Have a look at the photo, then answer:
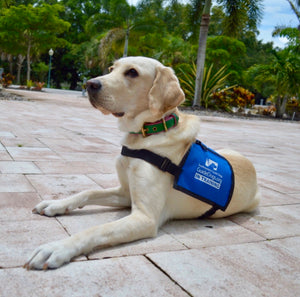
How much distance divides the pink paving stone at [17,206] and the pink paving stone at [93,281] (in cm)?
81

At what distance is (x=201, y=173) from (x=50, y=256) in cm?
134

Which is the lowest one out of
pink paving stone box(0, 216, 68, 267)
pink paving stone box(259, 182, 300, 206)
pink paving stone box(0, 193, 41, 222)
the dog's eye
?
pink paving stone box(0, 193, 41, 222)

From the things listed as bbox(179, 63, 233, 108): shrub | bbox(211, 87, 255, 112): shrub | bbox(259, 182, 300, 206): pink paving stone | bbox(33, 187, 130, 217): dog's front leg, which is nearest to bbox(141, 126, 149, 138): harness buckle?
bbox(33, 187, 130, 217): dog's front leg

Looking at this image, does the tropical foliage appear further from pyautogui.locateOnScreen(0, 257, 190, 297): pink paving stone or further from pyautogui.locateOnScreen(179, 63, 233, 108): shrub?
pyautogui.locateOnScreen(0, 257, 190, 297): pink paving stone

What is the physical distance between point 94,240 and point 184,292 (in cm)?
65

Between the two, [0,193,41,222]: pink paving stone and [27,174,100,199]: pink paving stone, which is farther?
[27,174,100,199]: pink paving stone

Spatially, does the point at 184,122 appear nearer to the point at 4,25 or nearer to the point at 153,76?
the point at 153,76

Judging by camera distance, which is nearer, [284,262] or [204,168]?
[284,262]

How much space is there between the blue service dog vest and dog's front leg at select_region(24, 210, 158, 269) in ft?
1.38

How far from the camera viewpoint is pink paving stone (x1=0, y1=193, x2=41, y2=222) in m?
2.61

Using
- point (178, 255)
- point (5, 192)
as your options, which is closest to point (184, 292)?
point (178, 255)

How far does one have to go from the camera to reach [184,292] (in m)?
1.83

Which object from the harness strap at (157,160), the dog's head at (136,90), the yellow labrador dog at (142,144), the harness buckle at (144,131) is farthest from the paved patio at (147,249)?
the dog's head at (136,90)

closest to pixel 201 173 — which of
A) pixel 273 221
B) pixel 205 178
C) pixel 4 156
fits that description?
pixel 205 178
